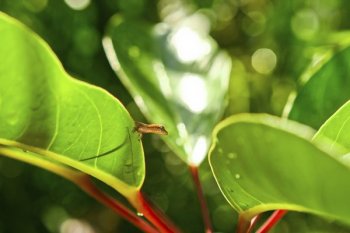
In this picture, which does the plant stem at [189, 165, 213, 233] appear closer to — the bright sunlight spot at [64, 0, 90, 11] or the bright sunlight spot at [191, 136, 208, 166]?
the bright sunlight spot at [191, 136, 208, 166]

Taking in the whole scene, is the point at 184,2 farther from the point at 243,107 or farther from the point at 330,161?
the point at 330,161

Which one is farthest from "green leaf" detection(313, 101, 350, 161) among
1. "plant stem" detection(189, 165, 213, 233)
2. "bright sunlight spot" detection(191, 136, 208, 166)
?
"bright sunlight spot" detection(191, 136, 208, 166)

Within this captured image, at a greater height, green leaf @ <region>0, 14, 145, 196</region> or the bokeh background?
green leaf @ <region>0, 14, 145, 196</region>

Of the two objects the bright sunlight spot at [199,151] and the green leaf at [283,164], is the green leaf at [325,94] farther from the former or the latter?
the green leaf at [283,164]

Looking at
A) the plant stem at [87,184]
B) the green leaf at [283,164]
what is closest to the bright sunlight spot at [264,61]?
the plant stem at [87,184]

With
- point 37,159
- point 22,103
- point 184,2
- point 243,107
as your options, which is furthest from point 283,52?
point 22,103

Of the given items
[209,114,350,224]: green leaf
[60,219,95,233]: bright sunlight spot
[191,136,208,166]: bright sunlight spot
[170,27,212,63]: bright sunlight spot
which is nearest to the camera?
[209,114,350,224]: green leaf

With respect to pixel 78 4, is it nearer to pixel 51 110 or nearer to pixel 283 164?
pixel 51 110
